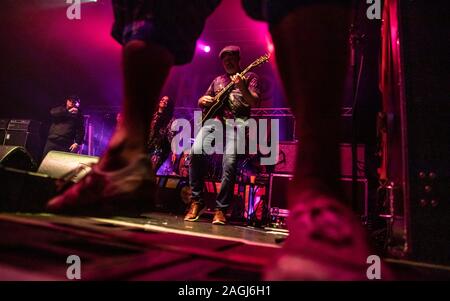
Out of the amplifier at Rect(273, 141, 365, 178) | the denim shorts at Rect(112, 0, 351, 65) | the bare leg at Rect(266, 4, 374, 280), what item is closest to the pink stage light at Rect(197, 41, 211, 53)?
the amplifier at Rect(273, 141, 365, 178)

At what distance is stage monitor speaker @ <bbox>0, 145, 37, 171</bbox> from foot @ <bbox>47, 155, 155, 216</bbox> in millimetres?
2366

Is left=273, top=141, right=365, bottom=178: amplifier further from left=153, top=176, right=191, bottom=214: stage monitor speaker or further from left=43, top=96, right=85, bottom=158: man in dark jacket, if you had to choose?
left=43, top=96, right=85, bottom=158: man in dark jacket

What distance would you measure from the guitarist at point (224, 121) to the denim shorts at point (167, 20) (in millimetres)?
2667

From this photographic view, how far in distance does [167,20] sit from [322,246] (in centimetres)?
82

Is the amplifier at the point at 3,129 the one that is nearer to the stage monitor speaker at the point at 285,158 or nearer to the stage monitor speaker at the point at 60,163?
the stage monitor speaker at the point at 60,163

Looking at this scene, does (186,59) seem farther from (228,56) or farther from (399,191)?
(228,56)

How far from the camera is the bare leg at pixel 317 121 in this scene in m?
0.55

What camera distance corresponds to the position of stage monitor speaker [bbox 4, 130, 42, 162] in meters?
7.36

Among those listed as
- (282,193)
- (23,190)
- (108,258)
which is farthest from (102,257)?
(282,193)

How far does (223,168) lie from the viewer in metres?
3.74

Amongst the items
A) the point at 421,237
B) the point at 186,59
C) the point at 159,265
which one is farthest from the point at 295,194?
the point at 421,237

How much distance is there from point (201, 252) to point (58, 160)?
3.07 metres

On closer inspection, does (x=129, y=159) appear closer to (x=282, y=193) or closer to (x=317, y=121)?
(x=317, y=121)

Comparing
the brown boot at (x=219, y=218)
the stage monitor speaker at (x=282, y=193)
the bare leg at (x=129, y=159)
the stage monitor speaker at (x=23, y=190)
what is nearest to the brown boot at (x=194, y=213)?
the brown boot at (x=219, y=218)
